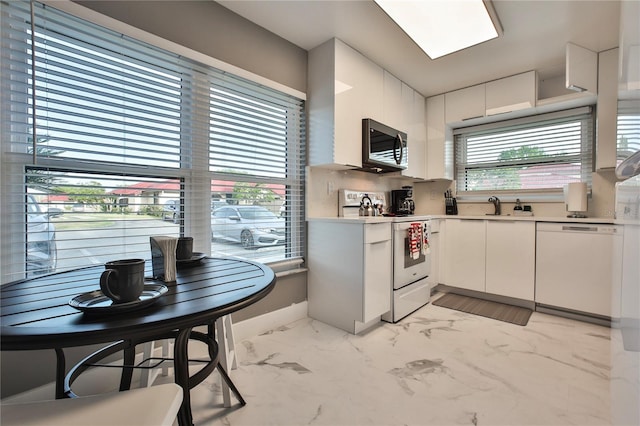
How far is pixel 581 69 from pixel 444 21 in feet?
5.53

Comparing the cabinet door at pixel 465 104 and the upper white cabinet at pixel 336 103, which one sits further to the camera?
the cabinet door at pixel 465 104

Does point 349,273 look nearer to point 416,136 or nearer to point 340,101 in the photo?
point 340,101

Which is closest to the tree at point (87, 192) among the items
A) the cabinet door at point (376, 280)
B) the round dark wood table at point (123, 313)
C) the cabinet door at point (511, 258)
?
the round dark wood table at point (123, 313)

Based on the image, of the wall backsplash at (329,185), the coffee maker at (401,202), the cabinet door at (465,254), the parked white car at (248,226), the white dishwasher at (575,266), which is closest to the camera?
the parked white car at (248,226)

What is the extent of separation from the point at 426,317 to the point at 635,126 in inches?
98.7

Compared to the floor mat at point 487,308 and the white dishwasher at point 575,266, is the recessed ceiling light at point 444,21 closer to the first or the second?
Result: the white dishwasher at point 575,266

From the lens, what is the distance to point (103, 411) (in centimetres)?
71

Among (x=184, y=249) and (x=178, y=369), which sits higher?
(x=184, y=249)

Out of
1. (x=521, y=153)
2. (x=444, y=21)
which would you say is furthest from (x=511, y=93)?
(x=444, y=21)

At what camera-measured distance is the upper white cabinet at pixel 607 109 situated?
2.64m

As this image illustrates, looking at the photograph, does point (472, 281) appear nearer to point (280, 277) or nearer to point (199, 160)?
A: point (280, 277)

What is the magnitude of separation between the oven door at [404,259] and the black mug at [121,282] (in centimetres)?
215

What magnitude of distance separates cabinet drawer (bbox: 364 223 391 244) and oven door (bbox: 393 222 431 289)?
0.10 m

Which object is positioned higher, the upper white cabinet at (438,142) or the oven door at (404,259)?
the upper white cabinet at (438,142)
